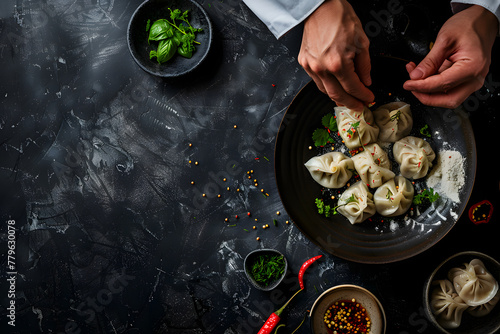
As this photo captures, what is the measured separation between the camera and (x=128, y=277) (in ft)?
8.66

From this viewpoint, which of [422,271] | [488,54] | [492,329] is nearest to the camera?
[488,54]

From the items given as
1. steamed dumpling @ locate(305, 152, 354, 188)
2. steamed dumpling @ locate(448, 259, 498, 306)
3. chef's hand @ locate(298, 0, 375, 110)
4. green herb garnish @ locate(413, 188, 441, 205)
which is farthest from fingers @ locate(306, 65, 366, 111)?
steamed dumpling @ locate(448, 259, 498, 306)

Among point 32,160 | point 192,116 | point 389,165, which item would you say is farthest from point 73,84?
point 389,165

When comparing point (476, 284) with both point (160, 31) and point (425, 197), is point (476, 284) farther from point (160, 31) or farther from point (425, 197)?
point (160, 31)

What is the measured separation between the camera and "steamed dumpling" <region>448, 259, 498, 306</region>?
2.35m

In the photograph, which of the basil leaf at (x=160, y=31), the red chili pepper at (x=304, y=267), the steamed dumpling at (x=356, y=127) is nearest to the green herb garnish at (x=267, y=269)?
the red chili pepper at (x=304, y=267)

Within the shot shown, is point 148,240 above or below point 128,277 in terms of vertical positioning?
above

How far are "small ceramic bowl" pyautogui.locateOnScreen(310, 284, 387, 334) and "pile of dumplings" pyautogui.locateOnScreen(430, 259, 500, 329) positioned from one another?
338 millimetres

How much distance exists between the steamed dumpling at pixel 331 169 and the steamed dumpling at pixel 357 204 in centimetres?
9

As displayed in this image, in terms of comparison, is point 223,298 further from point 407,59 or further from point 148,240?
point 407,59

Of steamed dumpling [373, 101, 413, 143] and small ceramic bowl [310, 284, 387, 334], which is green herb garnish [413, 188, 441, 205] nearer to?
steamed dumpling [373, 101, 413, 143]

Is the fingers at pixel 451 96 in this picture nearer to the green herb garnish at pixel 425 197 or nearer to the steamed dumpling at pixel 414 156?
the steamed dumpling at pixel 414 156

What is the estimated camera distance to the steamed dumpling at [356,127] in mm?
2447

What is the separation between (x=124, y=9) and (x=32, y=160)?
4.00 feet
